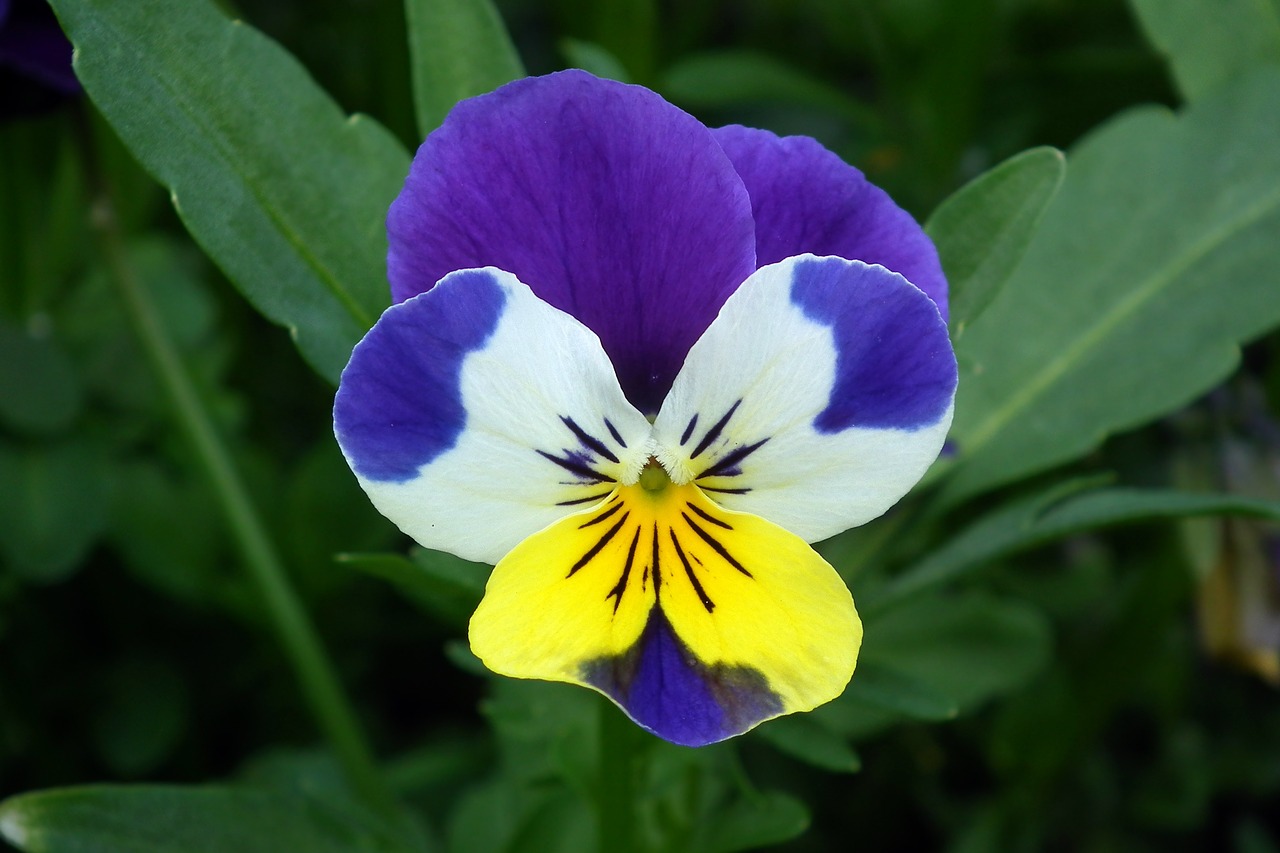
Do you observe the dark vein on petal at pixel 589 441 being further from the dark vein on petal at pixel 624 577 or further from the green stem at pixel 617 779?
the green stem at pixel 617 779

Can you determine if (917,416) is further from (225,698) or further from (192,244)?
(192,244)

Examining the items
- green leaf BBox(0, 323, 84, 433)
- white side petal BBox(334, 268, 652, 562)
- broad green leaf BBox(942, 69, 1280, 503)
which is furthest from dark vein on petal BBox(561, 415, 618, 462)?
green leaf BBox(0, 323, 84, 433)

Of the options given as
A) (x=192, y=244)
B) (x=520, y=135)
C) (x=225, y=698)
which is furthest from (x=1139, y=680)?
(x=192, y=244)

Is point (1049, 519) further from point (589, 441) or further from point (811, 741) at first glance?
point (589, 441)

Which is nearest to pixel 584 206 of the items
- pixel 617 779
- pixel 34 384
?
pixel 617 779

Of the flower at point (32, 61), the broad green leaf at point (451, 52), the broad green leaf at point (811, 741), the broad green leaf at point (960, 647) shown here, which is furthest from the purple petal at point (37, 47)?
the broad green leaf at point (960, 647)
